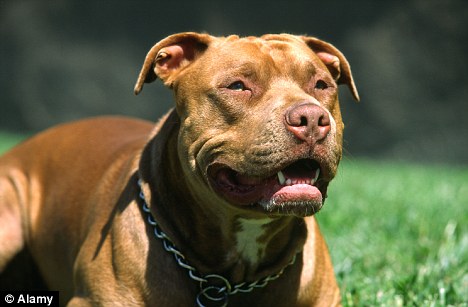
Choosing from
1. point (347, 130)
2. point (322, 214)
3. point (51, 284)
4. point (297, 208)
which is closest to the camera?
point (297, 208)

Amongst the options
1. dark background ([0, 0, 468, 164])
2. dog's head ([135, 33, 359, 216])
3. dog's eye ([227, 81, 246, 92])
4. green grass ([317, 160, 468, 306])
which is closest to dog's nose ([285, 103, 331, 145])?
dog's head ([135, 33, 359, 216])

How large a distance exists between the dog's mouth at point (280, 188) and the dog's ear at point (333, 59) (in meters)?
0.85

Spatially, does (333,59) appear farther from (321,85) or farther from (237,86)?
(237,86)

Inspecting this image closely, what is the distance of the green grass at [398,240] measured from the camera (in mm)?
4340

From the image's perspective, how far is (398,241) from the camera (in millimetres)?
5680

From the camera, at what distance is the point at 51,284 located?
4.76m

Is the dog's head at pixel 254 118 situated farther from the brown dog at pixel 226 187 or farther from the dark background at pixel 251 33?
the dark background at pixel 251 33

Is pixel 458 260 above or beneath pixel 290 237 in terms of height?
beneath

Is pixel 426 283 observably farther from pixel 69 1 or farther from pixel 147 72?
pixel 69 1

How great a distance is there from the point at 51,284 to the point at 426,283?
85.2 inches

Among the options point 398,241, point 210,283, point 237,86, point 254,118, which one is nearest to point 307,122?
point 254,118

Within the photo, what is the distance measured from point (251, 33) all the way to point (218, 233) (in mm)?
13064

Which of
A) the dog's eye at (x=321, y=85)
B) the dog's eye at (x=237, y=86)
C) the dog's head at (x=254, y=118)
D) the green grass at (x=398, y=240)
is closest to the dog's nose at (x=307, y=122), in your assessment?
the dog's head at (x=254, y=118)

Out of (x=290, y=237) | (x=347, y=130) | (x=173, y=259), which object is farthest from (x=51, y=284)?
(x=347, y=130)
